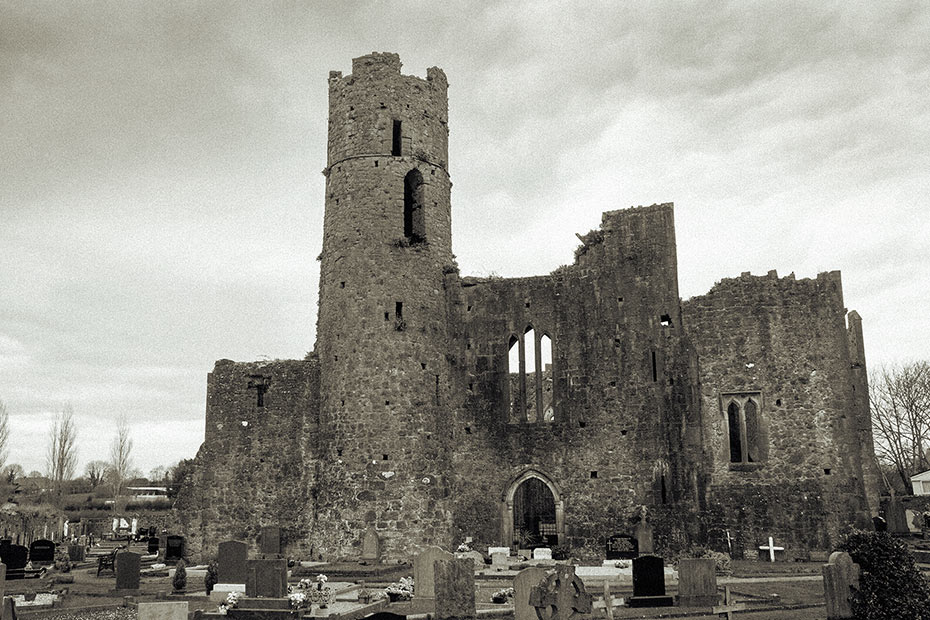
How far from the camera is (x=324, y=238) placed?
1112 inches

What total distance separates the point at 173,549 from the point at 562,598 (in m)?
17.3

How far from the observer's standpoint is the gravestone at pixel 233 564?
19188mm

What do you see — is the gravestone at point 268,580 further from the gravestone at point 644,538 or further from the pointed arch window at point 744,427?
the pointed arch window at point 744,427

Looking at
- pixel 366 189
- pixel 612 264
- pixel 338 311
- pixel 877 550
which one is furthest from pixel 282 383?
pixel 877 550

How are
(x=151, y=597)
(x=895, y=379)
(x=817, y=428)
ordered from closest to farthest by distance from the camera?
1. (x=151, y=597)
2. (x=817, y=428)
3. (x=895, y=379)

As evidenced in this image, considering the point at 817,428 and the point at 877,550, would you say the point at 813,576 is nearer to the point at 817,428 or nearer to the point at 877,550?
the point at 817,428

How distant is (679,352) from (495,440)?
6.36m

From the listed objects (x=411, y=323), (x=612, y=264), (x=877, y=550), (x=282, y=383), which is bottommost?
(x=877, y=550)

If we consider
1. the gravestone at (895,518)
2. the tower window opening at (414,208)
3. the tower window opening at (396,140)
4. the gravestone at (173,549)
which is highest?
the tower window opening at (396,140)

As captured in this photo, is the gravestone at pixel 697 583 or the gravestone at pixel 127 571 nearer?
the gravestone at pixel 697 583

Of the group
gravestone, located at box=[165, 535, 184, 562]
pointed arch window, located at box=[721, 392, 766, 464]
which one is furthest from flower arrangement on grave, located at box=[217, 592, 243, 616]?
pointed arch window, located at box=[721, 392, 766, 464]

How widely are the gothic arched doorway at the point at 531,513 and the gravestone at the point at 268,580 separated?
1183cm

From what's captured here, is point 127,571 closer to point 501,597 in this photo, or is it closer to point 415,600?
point 415,600

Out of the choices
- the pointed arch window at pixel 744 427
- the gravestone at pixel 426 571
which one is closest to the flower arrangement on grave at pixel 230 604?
the gravestone at pixel 426 571
